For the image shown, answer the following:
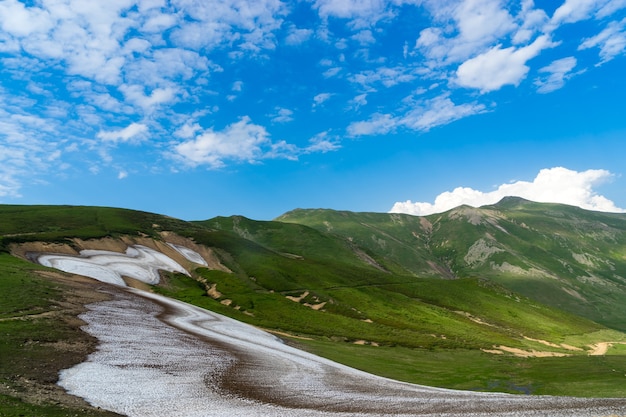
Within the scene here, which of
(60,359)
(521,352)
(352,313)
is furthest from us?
(352,313)

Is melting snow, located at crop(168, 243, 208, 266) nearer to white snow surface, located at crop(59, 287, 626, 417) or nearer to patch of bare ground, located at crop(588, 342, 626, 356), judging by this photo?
white snow surface, located at crop(59, 287, 626, 417)

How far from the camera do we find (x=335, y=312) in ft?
441

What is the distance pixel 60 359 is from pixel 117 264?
9700 cm

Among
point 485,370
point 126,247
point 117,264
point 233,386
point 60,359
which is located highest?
point 126,247

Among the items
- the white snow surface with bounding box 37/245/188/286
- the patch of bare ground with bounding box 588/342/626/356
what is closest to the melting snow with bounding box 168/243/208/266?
the white snow surface with bounding box 37/245/188/286

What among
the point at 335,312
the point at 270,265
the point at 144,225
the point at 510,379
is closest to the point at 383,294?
the point at 335,312

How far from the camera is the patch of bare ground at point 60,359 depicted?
27281mm

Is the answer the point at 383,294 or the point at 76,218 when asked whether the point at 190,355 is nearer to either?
the point at 383,294

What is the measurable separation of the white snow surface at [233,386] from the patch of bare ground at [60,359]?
1358 millimetres

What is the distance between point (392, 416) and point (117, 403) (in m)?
20.8

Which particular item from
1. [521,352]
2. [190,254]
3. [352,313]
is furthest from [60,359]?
[190,254]

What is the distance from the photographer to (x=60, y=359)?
130ft

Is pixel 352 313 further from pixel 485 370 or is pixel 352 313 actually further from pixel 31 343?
pixel 31 343

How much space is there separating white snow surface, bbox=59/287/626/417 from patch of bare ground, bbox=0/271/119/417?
136cm
